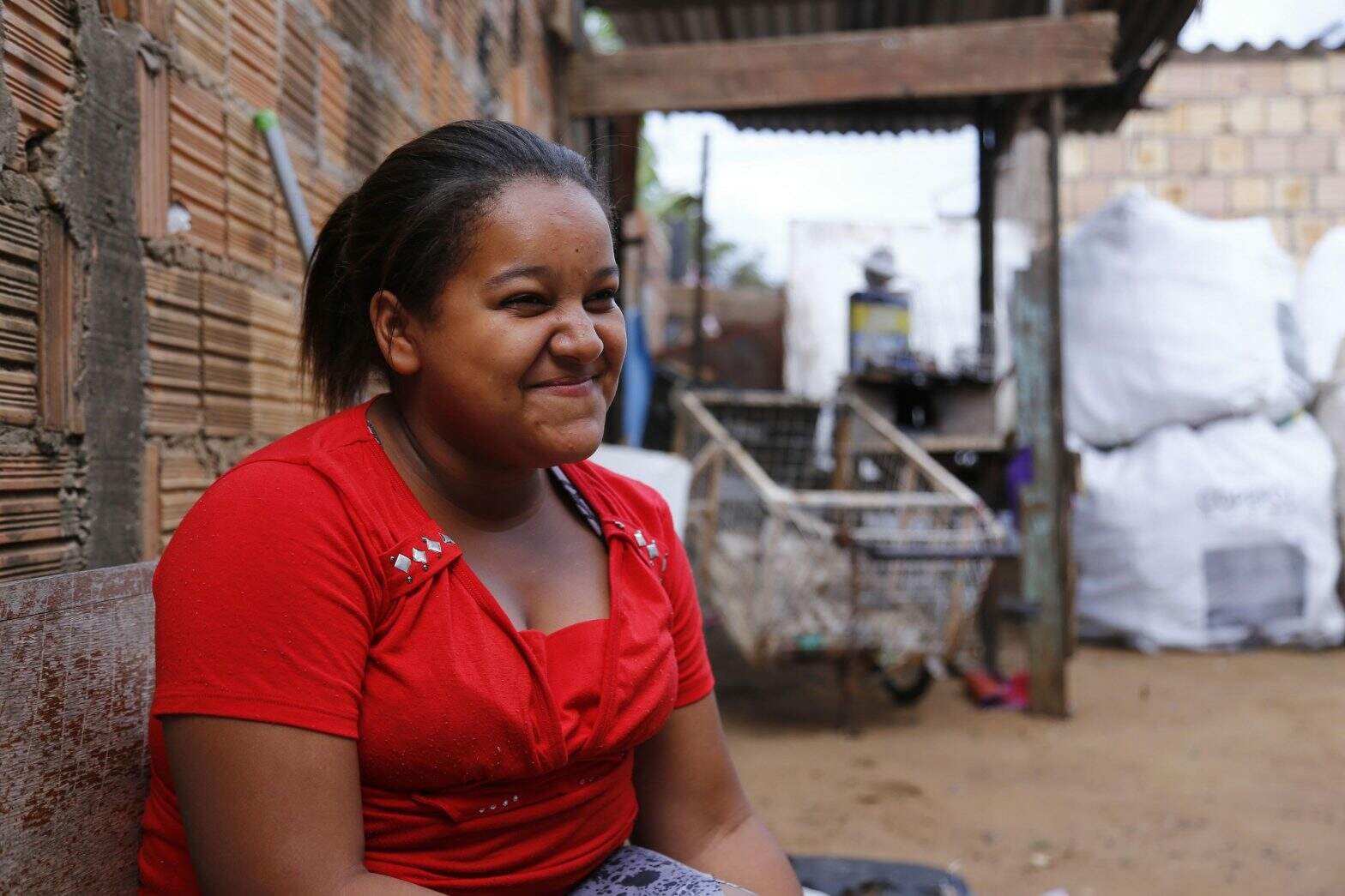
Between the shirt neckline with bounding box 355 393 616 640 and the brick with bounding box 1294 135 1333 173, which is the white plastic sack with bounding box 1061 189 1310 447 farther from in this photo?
the shirt neckline with bounding box 355 393 616 640

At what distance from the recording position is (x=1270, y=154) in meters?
8.17

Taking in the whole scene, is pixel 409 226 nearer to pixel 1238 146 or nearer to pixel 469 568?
pixel 469 568

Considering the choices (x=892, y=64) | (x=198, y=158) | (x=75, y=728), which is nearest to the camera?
(x=75, y=728)

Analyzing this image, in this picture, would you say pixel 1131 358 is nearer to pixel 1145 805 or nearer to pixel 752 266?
pixel 1145 805

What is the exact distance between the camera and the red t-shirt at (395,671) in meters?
0.95

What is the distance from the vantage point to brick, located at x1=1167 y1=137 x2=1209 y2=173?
8250mm

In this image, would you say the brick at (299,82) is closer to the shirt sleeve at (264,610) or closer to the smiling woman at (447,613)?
the smiling woman at (447,613)

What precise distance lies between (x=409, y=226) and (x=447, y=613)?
0.43m

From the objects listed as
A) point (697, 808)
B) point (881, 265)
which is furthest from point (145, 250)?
point (881, 265)

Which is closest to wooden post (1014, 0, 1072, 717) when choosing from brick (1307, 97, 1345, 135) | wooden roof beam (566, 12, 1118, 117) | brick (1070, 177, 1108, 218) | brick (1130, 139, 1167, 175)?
wooden roof beam (566, 12, 1118, 117)

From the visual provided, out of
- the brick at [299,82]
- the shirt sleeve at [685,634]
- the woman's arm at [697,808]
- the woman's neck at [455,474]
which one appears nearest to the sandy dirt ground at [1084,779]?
the woman's arm at [697,808]

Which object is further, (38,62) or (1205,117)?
(1205,117)

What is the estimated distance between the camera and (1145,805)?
11.1 ft

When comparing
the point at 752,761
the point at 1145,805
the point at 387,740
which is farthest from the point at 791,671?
the point at 387,740
